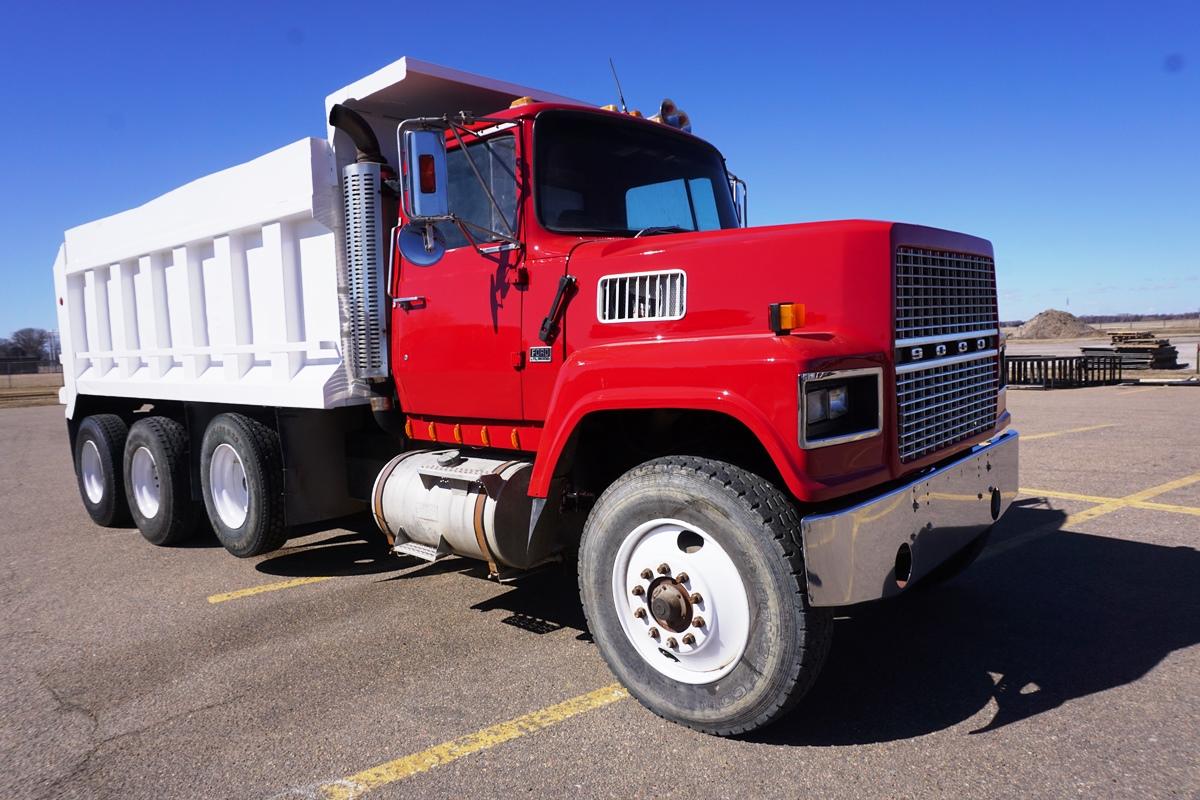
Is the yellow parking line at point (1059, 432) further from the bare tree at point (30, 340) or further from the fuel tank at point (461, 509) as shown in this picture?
the bare tree at point (30, 340)

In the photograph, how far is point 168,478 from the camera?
6559mm

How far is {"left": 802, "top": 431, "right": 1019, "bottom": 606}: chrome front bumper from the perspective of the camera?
2.89m

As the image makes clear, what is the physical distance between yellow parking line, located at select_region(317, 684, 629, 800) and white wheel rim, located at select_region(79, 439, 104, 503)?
5905 millimetres

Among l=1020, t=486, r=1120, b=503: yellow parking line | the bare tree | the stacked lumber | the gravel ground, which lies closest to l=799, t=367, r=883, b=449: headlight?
the gravel ground

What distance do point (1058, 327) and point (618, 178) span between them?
221ft

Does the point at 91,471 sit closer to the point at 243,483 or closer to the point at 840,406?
the point at 243,483

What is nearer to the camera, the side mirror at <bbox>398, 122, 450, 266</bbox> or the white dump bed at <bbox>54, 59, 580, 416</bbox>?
the side mirror at <bbox>398, 122, 450, 266</bbox>

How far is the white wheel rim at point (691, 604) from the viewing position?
3145 mm

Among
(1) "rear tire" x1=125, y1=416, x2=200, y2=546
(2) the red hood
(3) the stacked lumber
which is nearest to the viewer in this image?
(2) the red hood

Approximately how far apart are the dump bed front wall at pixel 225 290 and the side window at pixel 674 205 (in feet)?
6.29

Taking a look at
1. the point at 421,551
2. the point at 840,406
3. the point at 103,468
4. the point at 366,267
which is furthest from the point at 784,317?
the point at 103,468

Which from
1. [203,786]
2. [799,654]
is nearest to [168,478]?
[203,786]

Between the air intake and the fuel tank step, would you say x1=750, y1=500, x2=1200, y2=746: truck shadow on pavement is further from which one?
the air intake

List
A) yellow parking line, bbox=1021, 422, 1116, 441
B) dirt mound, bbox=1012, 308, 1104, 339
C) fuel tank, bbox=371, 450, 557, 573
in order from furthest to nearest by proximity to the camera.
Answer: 1. dirt mound, bbox=1012, 308, 1104, 339
2. yellow parking line, bbox=1021, 422, 1116, 441
3. fuel tank, bbox=371, 450, 557, 573
